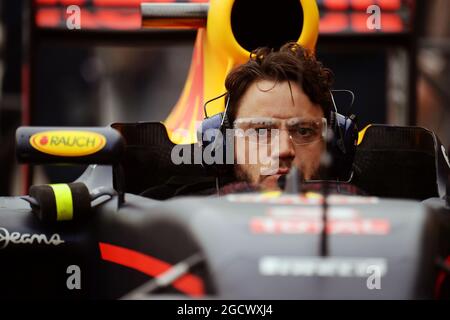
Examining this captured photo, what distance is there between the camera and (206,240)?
1616 millimetres

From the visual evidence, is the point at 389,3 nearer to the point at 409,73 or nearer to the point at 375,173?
the point at 409,73

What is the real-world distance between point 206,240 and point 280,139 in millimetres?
552

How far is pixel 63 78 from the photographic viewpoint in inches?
308

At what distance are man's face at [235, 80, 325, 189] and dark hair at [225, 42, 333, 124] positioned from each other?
0.05 feet

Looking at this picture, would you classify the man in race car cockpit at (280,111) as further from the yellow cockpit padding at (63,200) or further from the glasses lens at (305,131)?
the yellow cockpit padding at (63,200)

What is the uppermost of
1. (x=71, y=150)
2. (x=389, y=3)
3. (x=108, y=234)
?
(x=389, y=3)

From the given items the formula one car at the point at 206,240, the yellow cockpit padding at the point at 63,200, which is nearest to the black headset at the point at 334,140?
the formula one car at the point at 206,240

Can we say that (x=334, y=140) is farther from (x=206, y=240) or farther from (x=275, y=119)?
(x=206, y=240)

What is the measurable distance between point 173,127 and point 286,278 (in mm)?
1630

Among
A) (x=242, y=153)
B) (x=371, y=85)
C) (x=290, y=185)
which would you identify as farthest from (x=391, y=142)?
(x=371, y=85)

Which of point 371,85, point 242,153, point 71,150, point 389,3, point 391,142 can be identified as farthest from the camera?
point 371,85

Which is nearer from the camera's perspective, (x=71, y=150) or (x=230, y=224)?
(x=230, y=224)

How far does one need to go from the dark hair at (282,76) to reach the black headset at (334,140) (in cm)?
3

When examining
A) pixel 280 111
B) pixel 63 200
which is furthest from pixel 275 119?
pixel 63 200
